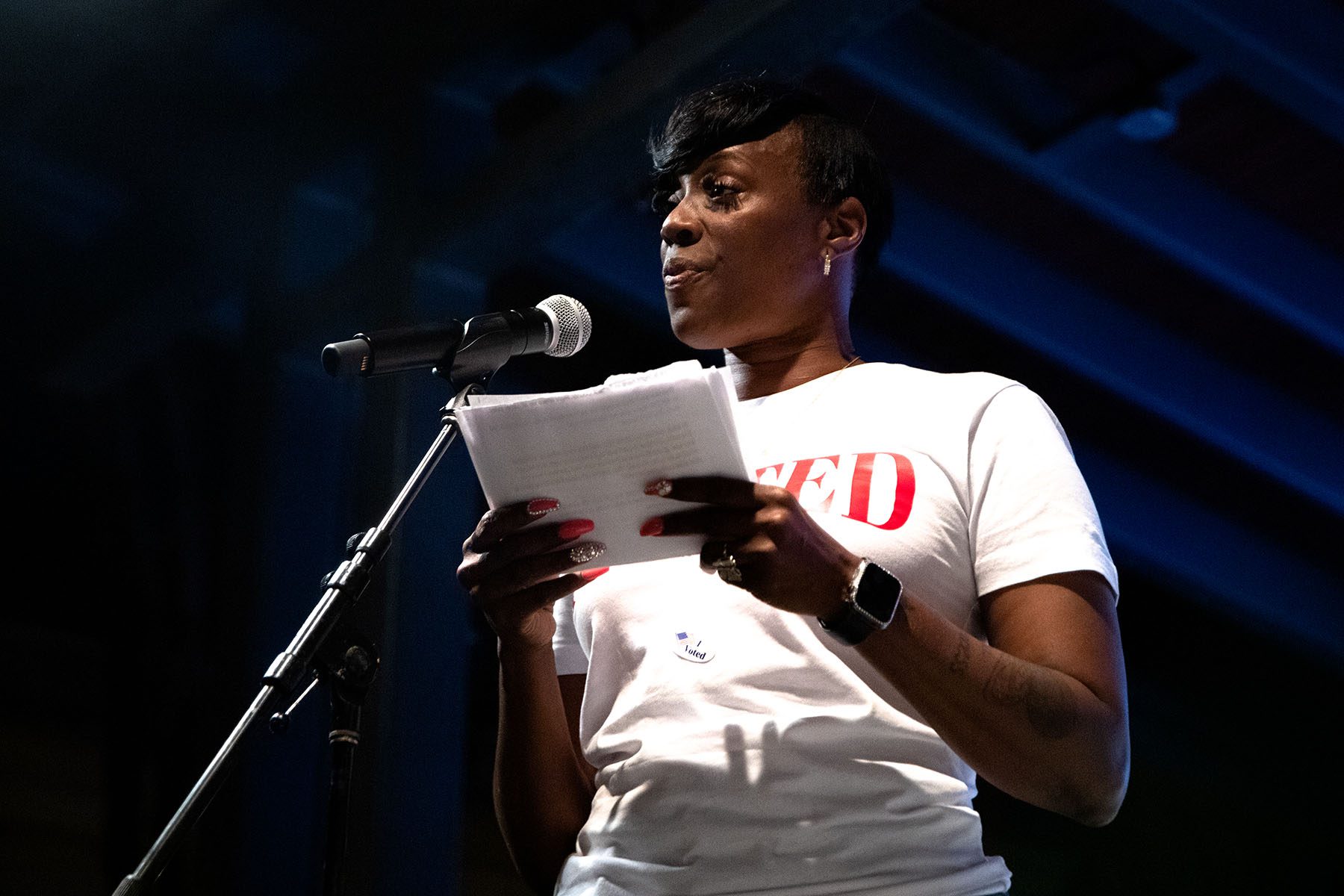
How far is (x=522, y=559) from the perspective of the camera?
135cm

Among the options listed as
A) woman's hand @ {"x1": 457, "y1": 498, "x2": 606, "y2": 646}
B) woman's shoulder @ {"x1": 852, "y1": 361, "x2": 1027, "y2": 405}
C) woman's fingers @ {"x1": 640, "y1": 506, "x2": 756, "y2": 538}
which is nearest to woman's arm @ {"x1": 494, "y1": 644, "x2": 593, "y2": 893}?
woman's hand @ {"x1": 457, "y1": 498, "x2": 606, "y2": 646}

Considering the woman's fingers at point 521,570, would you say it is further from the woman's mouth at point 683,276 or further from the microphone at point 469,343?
the woman's mouth at point 683,276

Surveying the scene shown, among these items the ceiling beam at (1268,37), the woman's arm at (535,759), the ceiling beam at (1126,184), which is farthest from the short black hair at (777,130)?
the ceiling beam at (1126,184)

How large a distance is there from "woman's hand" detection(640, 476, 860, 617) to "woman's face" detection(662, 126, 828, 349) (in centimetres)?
55

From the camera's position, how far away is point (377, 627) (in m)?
3.60

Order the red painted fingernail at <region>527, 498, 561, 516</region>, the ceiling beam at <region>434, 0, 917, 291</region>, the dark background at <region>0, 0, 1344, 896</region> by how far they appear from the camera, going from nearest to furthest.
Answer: the red painted fingernail at <region>527, 498, 561, 516</region>, the ceiling beam at <region>434, 0, 917, 291</region>, the dark background at <region>0, 0, 1344, 896</region>

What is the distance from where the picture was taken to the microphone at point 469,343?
1500 mm

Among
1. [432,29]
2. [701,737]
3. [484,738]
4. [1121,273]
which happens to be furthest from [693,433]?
[484,738]

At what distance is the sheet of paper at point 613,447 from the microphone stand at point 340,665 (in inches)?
7.3

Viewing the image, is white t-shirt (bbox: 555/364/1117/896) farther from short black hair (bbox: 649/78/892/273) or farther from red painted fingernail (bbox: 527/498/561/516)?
short black hair (bbox: 649/78/892/273)

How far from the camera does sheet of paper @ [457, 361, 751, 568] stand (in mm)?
1179

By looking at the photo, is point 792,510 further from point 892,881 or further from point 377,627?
point 377,627

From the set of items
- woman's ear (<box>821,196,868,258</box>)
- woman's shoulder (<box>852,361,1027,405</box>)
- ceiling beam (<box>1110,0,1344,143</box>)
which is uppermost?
ceiling beam (<box>1110,0,1344,143</box>)

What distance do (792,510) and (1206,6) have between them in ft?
8.58
